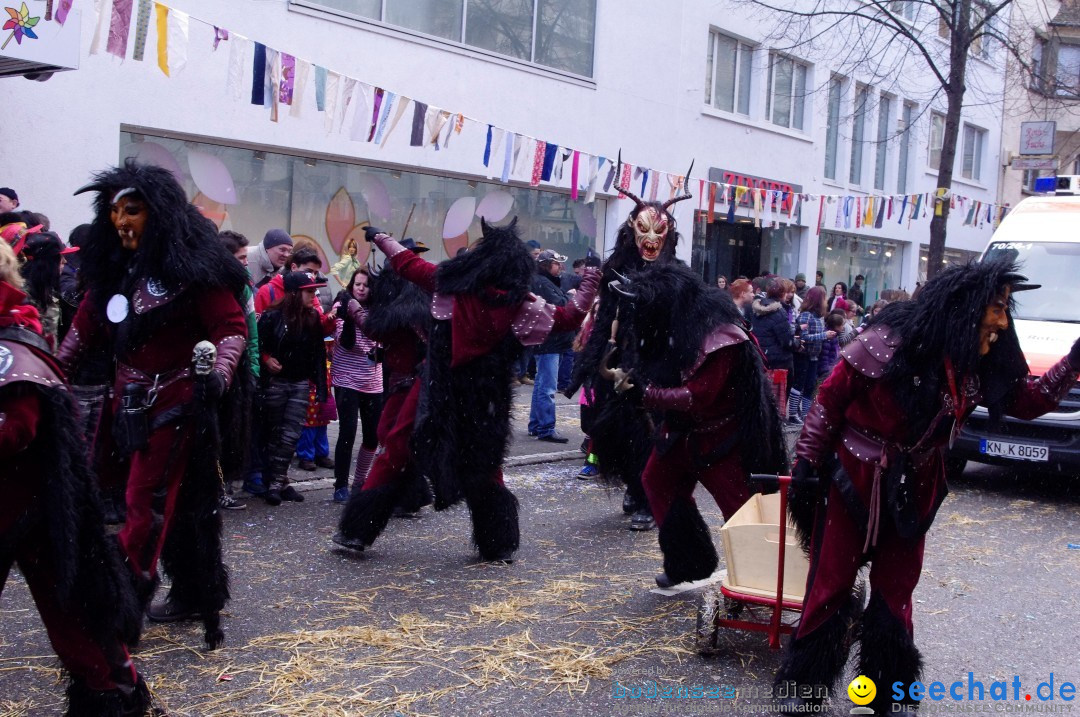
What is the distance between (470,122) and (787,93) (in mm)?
9147

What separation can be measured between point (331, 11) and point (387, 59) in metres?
0.94

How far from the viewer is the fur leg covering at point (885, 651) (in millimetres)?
3760

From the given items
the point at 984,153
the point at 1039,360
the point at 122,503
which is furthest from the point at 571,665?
the point at 984,153

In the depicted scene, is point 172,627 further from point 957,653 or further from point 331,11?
point 331,11

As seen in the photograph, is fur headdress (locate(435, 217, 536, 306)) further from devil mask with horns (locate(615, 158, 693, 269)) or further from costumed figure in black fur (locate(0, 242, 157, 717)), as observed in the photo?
costumed figure in black fur (locate(0, 242, 157, 717))

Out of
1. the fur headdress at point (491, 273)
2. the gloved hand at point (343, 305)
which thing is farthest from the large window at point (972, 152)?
the fur headdress at point (491, 273)

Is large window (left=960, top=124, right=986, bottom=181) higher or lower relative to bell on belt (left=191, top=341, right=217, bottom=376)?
higher

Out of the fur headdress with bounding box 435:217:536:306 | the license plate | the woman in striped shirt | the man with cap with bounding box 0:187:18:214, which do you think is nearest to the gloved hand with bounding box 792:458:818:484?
the fur headdress with bounding box 435:217:536:306

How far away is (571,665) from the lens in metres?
4.36

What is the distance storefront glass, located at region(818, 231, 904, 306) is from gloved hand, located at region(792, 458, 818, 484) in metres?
18.7

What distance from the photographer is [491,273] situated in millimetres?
5602

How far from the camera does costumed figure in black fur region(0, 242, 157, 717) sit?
3.06m

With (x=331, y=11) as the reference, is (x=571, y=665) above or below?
below

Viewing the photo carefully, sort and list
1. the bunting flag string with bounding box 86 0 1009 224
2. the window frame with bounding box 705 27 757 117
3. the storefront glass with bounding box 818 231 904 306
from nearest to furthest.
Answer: the bunting flag string with bounding box 86 0 1009 224 < the window frame with bounding box 705 27 757 117 < the storefront glass with bounding box 818 231 904 306
